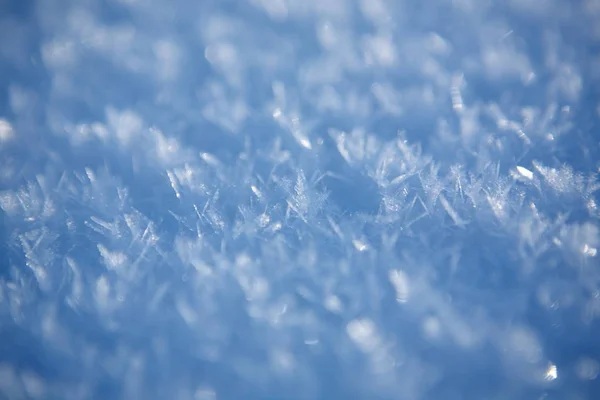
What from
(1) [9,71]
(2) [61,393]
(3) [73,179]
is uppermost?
(1) [9,71]

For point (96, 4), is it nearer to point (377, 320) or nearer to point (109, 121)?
point (109, 121)

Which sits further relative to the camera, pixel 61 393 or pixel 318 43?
pixel 318 43

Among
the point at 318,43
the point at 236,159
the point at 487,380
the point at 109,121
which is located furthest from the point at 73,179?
the point at 487,380

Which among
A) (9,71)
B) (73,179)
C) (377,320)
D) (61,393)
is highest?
(9,71)

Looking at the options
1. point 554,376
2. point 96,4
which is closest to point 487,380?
point 554,376

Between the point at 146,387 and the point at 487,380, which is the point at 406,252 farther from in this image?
the point at 146,387

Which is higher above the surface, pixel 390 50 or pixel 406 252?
pixel 390 50
